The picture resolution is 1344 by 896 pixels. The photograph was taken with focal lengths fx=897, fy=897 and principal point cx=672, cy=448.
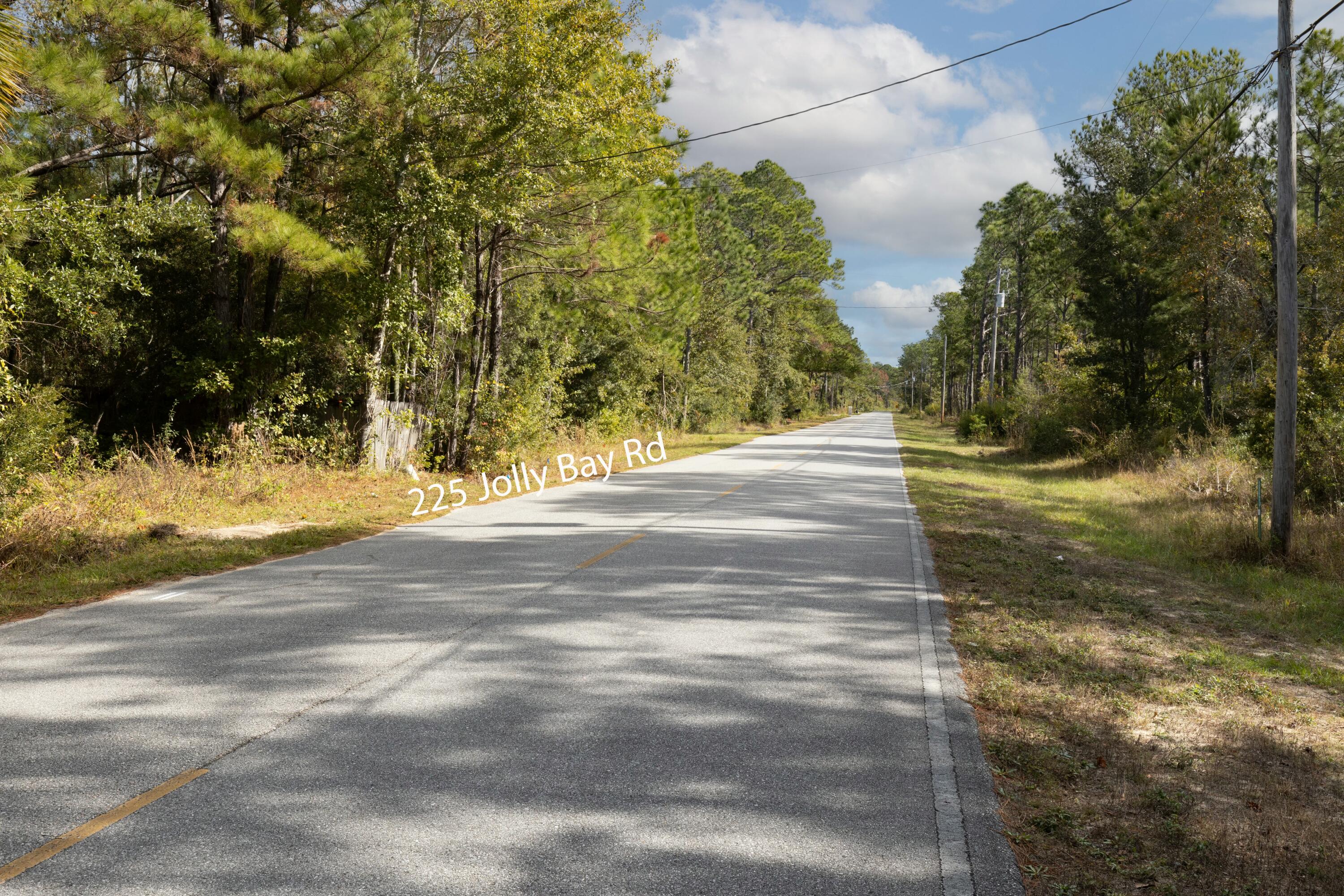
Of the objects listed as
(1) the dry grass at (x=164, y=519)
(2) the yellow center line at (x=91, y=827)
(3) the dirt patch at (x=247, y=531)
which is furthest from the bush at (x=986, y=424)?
(2) the yellow center line at (x=91, y=827)

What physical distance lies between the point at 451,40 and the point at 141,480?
11.1 m

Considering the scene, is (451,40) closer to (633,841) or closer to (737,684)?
(737,684)

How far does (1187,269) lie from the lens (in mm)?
21547

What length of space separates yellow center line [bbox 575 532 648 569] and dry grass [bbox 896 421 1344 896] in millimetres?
3621

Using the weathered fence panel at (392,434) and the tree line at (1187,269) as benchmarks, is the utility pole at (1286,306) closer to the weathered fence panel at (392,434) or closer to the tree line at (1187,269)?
the tree line at (1187,269)

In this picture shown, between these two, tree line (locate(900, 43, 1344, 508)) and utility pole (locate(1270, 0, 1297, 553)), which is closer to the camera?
utility pole (locate(1270, 0, 1297, 553))

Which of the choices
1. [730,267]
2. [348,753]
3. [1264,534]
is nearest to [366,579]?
[348,753]

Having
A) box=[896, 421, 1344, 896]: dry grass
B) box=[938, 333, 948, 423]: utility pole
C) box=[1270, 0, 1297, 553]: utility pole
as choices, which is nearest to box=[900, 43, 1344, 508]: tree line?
box=[1270, 0, 1297, 553]: utility pole

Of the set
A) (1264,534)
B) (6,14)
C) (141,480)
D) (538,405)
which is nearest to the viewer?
(6,14)

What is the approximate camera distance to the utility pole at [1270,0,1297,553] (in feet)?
35.9

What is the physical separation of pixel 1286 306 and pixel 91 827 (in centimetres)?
1292

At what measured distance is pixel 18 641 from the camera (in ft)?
20.5

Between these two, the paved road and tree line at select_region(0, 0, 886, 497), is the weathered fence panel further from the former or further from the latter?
the paved road

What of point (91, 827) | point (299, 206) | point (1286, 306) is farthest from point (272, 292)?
point (1286, 306)
